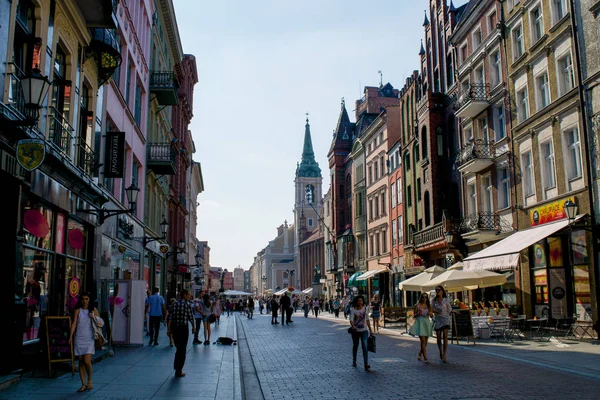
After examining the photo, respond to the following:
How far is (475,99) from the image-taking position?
96.7ft

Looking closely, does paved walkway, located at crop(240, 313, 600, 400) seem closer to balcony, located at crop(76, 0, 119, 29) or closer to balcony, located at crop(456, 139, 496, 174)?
balcony, located at crop(76, 0, 119, 29)

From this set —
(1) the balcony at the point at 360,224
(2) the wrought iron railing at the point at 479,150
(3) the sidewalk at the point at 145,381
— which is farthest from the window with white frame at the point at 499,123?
(1) the balcony at the point at 360,224

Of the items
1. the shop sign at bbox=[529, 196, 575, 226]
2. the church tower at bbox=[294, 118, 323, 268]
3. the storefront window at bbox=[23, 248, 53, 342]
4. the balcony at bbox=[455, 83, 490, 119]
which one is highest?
the church tower at bbox=[294, 118, 323, 268]

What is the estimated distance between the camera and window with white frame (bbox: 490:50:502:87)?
28.9 metres

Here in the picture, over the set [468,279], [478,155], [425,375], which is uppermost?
[478,155]

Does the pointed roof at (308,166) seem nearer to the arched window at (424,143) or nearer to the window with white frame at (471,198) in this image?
the arched window at (424,143)

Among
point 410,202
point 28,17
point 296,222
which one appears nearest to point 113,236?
point 28,17

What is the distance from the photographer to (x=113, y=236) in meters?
20.9

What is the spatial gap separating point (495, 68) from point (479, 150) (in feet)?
13.6

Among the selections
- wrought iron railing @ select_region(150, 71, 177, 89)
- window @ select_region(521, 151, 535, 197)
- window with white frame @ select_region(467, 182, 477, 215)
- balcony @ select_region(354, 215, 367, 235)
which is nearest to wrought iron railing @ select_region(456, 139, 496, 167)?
window with white frame @ select_region(467, 182, 477, 215)

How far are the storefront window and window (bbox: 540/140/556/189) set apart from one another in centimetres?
1881

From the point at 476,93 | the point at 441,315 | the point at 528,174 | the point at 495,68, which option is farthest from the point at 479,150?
the point at 441,315

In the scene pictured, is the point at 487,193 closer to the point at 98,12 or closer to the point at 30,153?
the point at 98,12

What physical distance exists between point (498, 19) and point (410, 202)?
17.9 m
